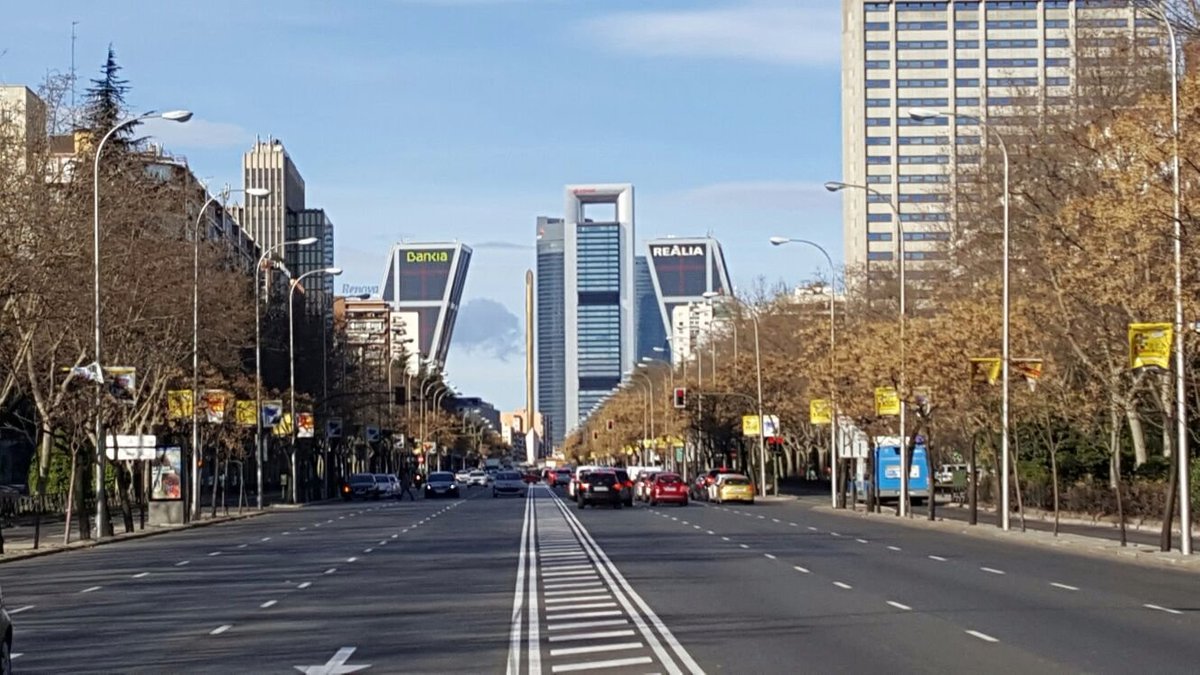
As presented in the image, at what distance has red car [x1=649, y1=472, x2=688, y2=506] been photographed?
259 feet

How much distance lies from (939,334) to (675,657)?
3780 centimetres

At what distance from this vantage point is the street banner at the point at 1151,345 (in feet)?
111

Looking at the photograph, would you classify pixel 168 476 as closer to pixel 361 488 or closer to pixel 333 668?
pixel 361 488

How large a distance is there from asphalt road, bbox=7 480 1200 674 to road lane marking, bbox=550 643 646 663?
3cm

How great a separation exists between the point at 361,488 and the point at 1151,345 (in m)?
69.3

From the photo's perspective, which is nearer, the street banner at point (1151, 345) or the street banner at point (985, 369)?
the street banner at point (1151, 345)

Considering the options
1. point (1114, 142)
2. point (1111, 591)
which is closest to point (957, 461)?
point (1114, 142)

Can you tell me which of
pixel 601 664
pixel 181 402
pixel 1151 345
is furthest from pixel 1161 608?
pixel 181 402

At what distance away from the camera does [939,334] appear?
5356 cm

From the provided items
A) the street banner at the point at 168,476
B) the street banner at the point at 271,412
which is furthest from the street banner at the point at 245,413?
the street banner at the point at 168,476

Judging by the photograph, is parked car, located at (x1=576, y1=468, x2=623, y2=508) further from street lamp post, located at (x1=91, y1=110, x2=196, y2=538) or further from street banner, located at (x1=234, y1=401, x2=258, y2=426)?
street lamp post, located at (x1=91, y1=110, x2=196, y2=538)

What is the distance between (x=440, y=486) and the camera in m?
103

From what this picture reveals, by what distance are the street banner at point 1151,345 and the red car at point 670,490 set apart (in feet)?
149

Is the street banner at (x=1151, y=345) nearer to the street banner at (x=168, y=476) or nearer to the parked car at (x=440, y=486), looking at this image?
the street banner at (x=168, y=476)
